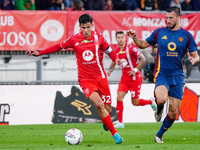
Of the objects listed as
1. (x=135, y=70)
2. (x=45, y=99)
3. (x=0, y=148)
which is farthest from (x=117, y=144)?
(x=45, y=99)

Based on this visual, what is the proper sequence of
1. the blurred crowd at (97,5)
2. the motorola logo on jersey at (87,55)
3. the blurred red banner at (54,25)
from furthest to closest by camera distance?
the blurred crowd at (97,5), the blurred red banner at (54,25), the motorola logo on jersey at (87,55)

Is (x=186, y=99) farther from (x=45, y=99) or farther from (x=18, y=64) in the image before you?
(x=18, y=64)

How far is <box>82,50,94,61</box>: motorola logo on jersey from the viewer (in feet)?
31.8

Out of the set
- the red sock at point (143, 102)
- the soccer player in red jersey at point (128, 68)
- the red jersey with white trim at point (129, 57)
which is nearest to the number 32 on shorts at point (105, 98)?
the soccer player in red jersey at point (128, 68)

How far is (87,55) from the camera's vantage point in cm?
971

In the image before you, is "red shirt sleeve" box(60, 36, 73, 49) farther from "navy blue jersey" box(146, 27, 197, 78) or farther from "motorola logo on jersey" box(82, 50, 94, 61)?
"navy blue jersey" box(146, 27, 197, 78)

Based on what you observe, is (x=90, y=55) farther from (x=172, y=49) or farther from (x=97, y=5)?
(x=97, y=5)

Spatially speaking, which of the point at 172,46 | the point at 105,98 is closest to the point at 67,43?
the point at 105,98

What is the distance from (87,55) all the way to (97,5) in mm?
8392

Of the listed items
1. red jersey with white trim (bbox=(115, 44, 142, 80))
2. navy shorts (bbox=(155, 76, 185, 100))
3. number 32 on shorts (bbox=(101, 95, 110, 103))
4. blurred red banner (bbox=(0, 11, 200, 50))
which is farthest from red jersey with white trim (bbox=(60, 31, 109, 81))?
blurred red banner (bbox=(0, 11, 200, 50))

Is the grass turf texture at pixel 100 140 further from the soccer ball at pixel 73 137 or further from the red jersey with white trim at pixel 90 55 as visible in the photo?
the red jersey with white trim at pixel 90 55

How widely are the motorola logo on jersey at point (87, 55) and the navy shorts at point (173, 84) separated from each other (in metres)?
1.51

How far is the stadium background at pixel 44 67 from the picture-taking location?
585 inches

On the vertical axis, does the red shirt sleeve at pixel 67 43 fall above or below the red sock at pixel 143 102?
above
